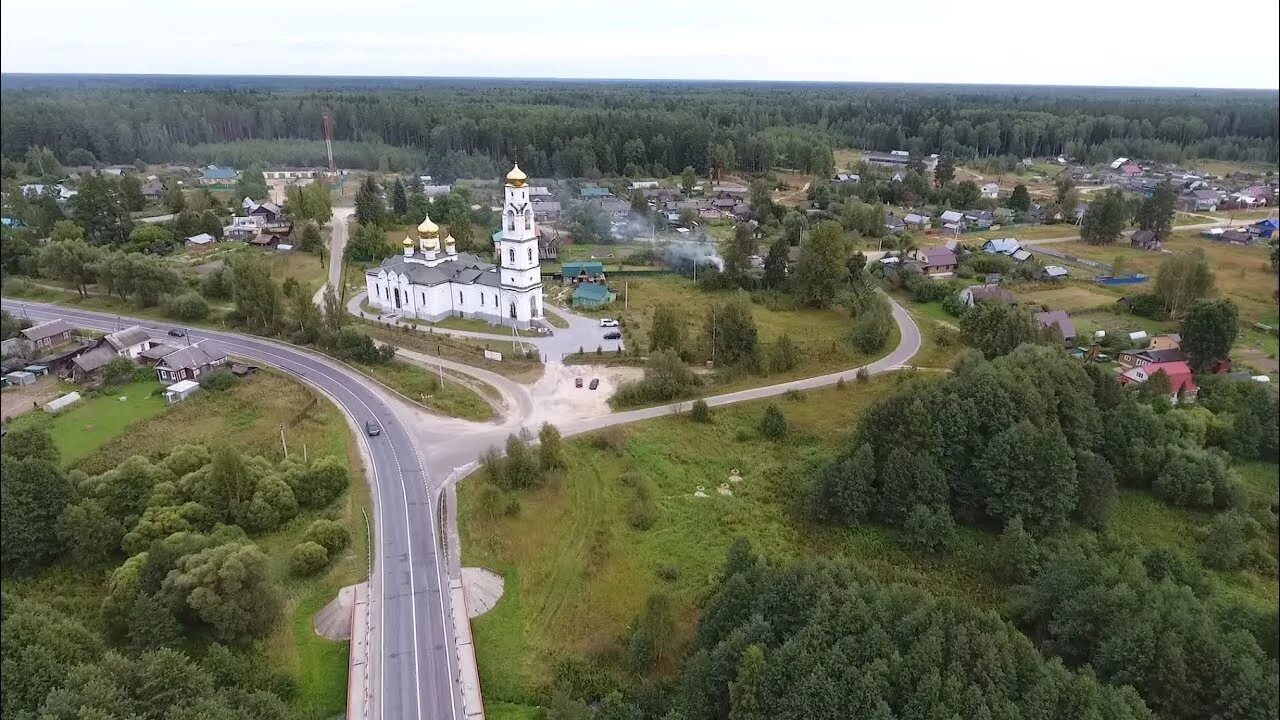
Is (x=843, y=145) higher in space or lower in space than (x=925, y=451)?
higher

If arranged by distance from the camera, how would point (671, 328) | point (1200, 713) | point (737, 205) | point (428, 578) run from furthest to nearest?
point (737, 205), point (671, 328), point (428, 578), point (1200, 713)

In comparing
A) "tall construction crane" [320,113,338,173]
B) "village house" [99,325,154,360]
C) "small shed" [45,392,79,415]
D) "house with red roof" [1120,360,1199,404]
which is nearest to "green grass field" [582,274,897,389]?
"house with red roof" [1120,360,1199,404]

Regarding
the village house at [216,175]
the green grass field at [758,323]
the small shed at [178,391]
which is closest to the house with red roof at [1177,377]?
the green grass field at [758,323]

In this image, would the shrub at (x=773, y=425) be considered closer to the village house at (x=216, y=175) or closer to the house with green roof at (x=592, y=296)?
the house with green roof at (x=592, y=296)

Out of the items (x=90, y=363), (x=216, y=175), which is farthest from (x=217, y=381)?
(x=216, y=175)

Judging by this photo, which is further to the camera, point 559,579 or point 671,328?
point 671,328

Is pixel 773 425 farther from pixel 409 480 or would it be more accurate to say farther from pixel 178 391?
pixel 178 391

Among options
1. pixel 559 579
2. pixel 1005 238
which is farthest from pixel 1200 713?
pixel 1005 238

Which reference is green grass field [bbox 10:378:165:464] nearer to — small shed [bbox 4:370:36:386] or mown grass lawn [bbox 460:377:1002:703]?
small shed [bbox 4:370:36:386]

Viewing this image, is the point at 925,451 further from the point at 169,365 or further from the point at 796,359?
the point at 169,365
